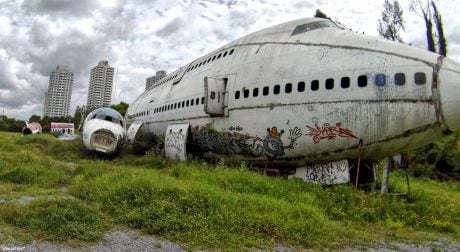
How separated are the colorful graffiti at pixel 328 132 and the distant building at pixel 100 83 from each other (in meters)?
115

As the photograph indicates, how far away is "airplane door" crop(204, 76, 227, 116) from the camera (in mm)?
15545

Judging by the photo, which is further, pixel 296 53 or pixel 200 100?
pixel 200 100

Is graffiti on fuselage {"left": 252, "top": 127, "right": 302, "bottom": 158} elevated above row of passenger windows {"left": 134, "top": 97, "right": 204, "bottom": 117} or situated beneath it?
situated beneath

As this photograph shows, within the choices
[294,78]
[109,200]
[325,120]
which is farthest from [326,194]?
[109,200]

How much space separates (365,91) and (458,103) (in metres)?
2.53

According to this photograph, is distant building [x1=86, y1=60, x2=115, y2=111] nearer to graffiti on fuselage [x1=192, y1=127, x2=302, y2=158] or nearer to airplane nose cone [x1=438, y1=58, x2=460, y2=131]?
graffiti on fuselage [x1=192, y1=127, x2=302, y2=158]

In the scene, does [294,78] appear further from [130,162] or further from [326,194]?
[130,162]

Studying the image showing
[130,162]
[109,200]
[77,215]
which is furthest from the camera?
Answer: [130,162]

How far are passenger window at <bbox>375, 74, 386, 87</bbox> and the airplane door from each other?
631cm

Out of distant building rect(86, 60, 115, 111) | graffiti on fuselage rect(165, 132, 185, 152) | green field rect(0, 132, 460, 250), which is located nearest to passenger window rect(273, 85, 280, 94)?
green field rect(0, 132, 460, 250)

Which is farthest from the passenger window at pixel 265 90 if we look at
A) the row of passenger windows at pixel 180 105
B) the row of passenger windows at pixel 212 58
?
the row of passenger windows at pixel 180 105

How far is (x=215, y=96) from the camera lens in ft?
51.6

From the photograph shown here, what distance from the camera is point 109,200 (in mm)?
9422

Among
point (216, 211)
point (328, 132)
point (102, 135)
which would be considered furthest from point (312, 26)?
point (102, 135)
